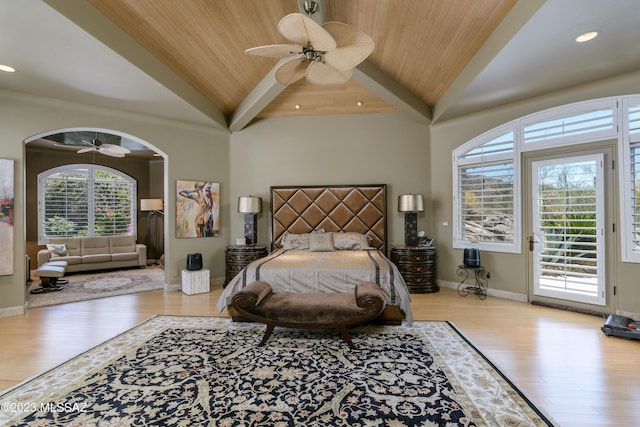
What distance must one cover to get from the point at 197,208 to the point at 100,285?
8.23 ft

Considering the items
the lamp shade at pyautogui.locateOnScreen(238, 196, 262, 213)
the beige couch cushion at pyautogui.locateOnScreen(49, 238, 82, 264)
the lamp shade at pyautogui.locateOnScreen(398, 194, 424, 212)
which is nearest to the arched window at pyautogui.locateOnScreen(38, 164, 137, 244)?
the beige couch cushion at pyautogui.locateOnScreen(49, 238, 82, 264)

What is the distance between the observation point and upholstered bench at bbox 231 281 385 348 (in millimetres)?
3070

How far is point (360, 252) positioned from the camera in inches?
201

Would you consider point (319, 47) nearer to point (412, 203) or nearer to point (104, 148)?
point (412, 203)

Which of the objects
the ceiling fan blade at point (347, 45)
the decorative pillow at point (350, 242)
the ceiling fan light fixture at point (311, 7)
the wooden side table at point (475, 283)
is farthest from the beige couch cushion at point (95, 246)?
the wooden side table at point (475, 283)

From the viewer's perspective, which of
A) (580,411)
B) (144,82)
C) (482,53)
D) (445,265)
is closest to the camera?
(580,411)

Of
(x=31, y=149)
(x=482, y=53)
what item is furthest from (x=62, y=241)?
(x=482, y=53)

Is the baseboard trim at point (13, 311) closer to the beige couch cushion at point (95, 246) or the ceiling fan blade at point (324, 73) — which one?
the beige couch cushion at point (95, 246)

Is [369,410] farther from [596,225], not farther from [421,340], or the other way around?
[596,225]

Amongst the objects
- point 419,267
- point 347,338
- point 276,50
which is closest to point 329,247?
point 419,267

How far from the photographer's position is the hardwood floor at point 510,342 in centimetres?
225

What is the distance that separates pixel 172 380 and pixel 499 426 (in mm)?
2445

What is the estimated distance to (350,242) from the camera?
5.49 m

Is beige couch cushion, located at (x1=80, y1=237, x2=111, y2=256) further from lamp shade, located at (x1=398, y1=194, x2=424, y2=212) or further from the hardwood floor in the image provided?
lamp shade, located at (x1=398, y1=194, x2=424, y2=212)
